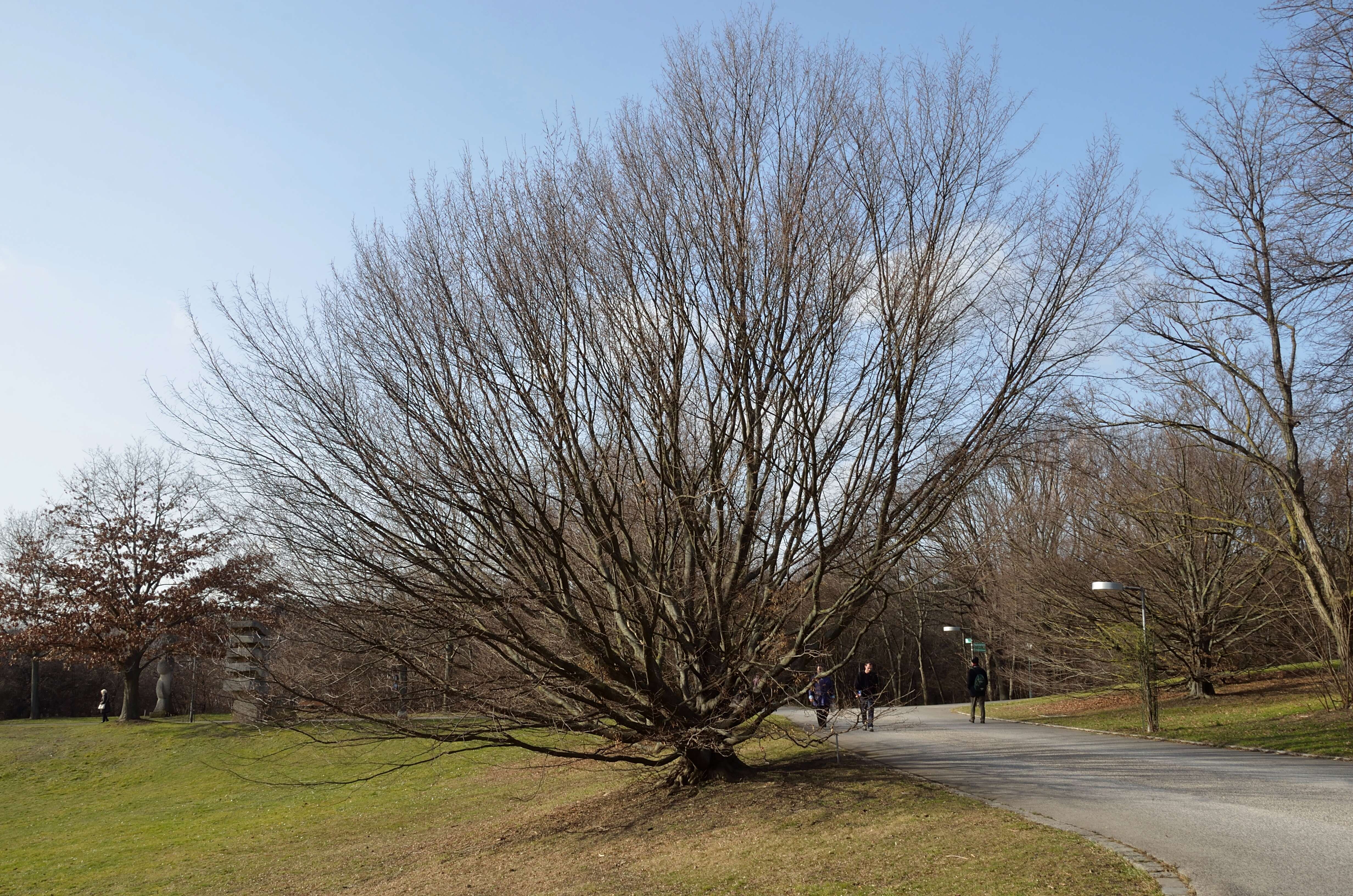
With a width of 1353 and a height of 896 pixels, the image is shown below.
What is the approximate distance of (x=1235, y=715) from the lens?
59.6 ft

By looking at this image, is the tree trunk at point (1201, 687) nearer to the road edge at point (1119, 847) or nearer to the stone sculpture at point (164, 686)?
the road edge at point (1119, 847)

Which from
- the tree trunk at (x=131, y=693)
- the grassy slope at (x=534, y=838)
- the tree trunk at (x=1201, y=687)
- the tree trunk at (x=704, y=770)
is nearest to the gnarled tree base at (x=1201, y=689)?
the tree trunk at (x=1201, y=687)

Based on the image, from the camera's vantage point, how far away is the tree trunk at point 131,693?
3312 cm

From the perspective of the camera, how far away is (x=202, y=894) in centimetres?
1209

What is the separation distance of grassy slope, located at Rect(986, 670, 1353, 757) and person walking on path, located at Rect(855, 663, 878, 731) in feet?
17.3

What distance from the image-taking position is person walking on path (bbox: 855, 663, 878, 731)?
10.9 metres

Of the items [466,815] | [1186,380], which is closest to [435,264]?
[466,815]

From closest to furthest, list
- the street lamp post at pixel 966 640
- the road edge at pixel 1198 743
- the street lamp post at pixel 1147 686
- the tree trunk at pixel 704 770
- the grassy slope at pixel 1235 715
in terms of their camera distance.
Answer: the tree trunk at pixel 704 770
the road edge at pixel 1198 743
the grassy slope at pixel 1235 715
the street lamp post at pixel 1147 686
the street lamp post at pixel 966 640

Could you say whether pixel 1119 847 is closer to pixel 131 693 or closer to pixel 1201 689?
pixel 1201 689

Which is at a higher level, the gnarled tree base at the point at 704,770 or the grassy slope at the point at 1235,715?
the gnarled tree base at the point at 704,770

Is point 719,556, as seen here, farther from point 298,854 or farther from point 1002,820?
point 298,854

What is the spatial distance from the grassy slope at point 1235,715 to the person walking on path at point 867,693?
207 inches

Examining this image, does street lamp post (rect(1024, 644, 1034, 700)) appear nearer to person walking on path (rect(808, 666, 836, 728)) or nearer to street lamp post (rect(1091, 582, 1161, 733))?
street lamp post (rect(1091, 582, 1161, 733))

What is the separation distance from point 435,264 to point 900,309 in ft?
18.3
